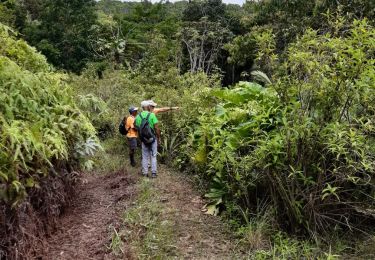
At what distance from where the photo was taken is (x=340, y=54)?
15.1 ft

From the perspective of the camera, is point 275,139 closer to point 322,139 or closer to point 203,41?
point 322,139

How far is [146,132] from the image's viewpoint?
7707mm

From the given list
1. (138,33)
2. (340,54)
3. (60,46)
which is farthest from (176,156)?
(138,33)

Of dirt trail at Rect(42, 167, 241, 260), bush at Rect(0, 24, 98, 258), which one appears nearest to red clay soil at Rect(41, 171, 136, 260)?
dirt trail at Rect(42, 167, 241, 260)

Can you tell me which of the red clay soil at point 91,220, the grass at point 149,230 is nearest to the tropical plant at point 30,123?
the red clay soil at point 91,220

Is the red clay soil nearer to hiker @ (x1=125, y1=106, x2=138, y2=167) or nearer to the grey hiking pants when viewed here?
the grey hiking pants

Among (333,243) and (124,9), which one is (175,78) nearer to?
(333,243)

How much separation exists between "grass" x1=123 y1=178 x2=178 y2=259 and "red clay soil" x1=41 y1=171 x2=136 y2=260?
0.56ft

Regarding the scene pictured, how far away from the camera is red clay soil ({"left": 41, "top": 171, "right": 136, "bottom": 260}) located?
172 inches

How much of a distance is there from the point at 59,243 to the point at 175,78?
8.46 m

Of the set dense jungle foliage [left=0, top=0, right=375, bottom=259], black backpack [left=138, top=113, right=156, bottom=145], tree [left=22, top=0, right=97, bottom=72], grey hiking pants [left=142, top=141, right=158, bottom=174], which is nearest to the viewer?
dense jungle foliage [left=0, top=0, right=375, bottom=259]

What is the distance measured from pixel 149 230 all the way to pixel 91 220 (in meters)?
0.79

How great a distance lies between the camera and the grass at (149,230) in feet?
15.0

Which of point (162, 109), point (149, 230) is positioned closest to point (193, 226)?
point (149, 230)
